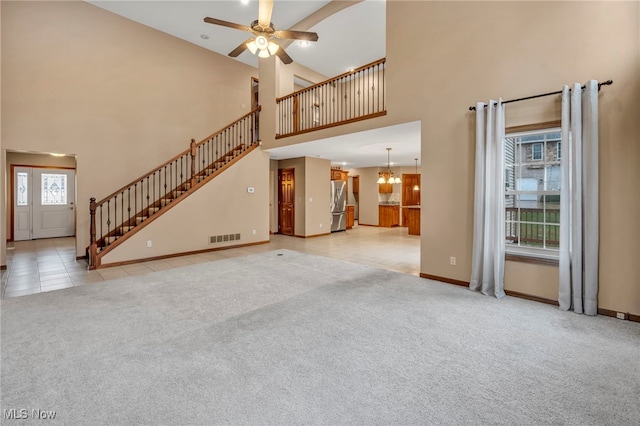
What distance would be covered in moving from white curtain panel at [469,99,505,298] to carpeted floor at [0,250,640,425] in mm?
341

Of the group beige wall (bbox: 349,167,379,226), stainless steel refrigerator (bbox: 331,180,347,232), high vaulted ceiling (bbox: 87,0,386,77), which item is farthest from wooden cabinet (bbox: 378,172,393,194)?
high vaulted ceiling (bbox: 87,0,386,77)

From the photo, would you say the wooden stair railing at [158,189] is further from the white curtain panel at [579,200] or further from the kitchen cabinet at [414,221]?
the white curtain panel at [579,200]

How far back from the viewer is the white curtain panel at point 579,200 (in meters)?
3.12

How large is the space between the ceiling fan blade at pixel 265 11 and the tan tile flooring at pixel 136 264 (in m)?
4.21

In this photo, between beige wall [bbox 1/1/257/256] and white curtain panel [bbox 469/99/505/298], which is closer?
white curtain panel [bbox 469/99/505/298]

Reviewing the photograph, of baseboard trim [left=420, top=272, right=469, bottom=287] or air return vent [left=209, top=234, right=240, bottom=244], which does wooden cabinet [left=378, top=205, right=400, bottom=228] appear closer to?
air return vent [left=209, top=234, right=240, bottom=244]

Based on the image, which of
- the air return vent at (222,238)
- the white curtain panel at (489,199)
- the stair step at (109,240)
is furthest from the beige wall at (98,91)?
the white curtain panel at (489,199)

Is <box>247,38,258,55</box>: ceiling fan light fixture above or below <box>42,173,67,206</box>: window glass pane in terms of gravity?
above

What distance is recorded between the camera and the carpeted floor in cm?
176

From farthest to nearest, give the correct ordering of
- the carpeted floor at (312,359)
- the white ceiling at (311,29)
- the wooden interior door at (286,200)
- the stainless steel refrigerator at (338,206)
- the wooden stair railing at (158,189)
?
1. the stainless steel refrigerator at (338,206)
2. the wooden interior door at (286,200)
3. the white ceiling at (311,29)
4. the wooden stair railing at (158,189)
5. the carpeted floor at (312,359)

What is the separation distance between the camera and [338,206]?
34.4 ft

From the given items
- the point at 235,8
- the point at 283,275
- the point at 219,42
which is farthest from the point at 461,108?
the point at 219,42

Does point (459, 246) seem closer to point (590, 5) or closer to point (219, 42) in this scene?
point (590, 5)

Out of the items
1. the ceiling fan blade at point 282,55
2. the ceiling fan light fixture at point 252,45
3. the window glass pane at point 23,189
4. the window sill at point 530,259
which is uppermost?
the ceiling fan blade at point 282,55
